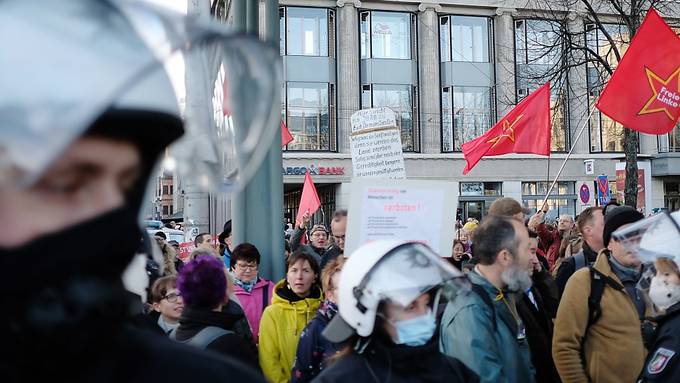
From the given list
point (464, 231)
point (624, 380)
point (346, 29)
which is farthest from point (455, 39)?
point (624, 380)

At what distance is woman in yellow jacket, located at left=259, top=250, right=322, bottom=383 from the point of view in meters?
4.81

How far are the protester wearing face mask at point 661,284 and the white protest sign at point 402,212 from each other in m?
1.05

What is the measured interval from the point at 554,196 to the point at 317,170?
37.1ft

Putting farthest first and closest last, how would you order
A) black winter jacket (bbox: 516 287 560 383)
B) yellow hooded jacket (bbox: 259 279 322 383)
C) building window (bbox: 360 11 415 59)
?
building window (bbox: 360 11 415 59), yellow hooded jacket (bbox: 259 279 322 383), black winter jacket (bbox: 516 287 560 383)

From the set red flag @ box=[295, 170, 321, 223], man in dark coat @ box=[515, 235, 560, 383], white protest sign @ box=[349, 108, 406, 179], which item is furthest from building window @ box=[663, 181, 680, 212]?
man in dark coat @ box=[515, 235, 560, 383]

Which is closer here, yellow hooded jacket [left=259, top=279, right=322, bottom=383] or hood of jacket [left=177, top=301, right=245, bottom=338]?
hood of jacket [left=177, top=301, right=245, bottom=338]

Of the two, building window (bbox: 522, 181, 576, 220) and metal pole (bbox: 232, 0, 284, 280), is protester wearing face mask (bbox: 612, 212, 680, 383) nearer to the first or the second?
metal pole (bbox: 232, 0, 284, 280)

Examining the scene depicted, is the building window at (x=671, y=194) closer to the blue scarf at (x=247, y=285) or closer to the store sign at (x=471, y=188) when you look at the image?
the store sign at (x=471, y=188)

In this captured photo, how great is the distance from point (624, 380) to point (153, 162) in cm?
372

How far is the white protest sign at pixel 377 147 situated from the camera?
6.56 metres

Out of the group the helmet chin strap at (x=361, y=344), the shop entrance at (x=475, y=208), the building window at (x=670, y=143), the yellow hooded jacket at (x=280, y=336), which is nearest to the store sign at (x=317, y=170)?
the shop entrance at (x=475, y=208)

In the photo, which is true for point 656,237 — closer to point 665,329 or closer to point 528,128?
point 665,329

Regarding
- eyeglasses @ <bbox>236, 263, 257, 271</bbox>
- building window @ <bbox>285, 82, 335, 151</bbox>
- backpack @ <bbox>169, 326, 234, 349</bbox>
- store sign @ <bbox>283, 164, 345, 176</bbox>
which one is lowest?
backpack @ <bbox>169, 326, 234, 349</bbox>

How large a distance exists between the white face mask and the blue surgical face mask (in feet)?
4.86
